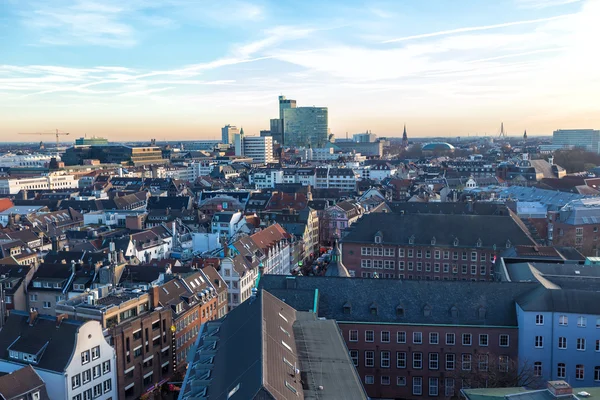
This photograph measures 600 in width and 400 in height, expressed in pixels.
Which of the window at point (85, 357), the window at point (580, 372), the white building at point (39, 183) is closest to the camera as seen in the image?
the window at point (85, 357)

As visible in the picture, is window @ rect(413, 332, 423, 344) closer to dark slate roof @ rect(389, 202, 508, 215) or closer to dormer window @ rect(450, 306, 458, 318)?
dormer window @ rect(450, 306, 458, 318)

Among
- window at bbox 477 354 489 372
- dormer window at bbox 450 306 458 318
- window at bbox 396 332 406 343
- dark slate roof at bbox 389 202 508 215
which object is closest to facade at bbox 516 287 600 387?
window at bbox 477 354 489 372

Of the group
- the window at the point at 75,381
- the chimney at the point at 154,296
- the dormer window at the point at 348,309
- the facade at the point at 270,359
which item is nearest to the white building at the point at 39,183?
the chimney at the point at 154,296

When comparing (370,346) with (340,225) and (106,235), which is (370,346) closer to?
(106,235)

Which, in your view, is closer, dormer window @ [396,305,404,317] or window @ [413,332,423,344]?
window @ [413,332,423,344]

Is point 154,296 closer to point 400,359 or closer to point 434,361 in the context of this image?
point 400,359

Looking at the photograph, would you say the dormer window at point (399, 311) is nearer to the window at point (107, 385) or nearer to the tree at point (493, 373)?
the tree at point (493, 373)

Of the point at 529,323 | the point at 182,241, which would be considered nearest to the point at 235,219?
the point at 182,241
